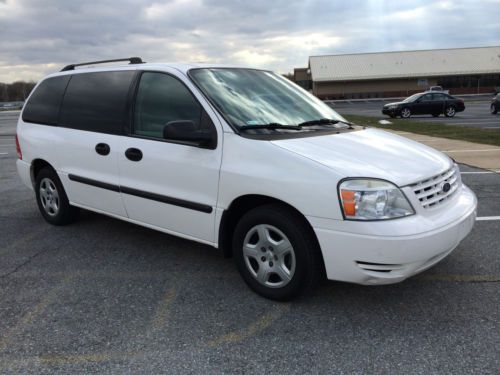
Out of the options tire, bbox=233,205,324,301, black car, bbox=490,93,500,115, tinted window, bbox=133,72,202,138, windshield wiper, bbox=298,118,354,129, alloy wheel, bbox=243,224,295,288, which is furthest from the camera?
black car, bbox=490,93,500,115

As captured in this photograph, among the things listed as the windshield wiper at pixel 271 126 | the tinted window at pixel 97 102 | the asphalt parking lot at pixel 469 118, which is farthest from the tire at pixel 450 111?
the windshield wiper at pixel 271 126

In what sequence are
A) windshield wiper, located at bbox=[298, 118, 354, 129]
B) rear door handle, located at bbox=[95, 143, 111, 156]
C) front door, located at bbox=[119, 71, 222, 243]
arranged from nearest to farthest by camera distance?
front door, located at bbox=[119, 71, 222, 243]
windshield wiper, located at bbox=[298, 118, 354, 129]
rear door handle, located at bbox=[95, 143, 111, 156]

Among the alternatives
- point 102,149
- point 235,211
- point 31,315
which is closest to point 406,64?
point 102,149

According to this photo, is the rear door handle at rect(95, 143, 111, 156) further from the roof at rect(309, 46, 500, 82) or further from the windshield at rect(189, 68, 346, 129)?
the roof at rect(309, 46, 500, 82)

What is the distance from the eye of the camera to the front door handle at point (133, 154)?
13.6ft

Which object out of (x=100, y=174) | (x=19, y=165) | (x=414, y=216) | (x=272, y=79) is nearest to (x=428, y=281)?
(x=414, y=216)

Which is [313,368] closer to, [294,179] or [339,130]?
[294,179]

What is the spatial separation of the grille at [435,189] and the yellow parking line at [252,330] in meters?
1.22

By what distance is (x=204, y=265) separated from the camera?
14.2 ft

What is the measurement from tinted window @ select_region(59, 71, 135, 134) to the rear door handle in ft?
0.45

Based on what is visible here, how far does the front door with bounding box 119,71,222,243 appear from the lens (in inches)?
147

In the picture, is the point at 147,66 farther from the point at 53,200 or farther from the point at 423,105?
the point at 423,105

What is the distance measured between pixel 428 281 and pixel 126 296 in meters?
2.41

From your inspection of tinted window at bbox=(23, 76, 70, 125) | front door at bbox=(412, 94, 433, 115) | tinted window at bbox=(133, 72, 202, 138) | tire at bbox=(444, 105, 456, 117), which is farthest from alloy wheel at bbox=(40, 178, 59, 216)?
tire at bbox=(444, 105, 456, 117)
